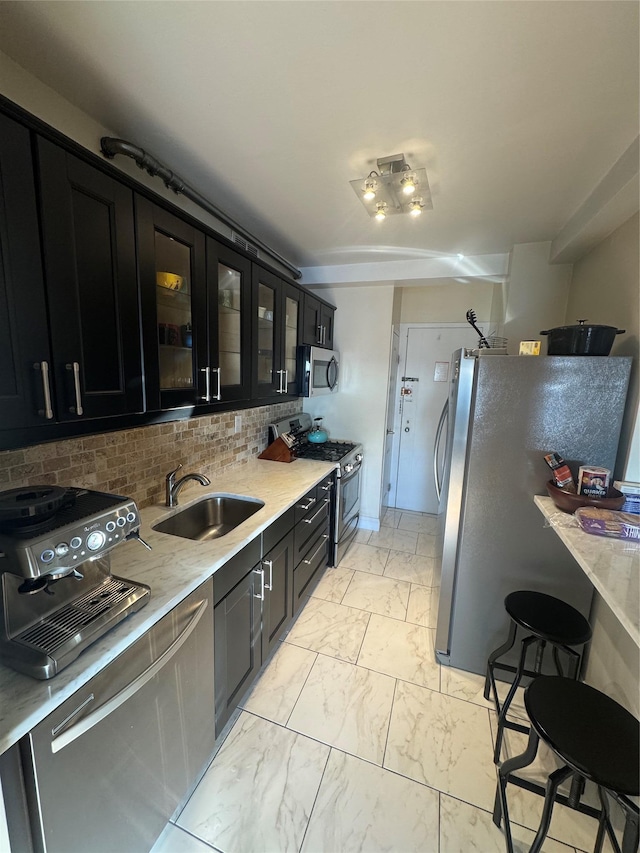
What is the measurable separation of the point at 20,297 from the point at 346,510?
255 cm

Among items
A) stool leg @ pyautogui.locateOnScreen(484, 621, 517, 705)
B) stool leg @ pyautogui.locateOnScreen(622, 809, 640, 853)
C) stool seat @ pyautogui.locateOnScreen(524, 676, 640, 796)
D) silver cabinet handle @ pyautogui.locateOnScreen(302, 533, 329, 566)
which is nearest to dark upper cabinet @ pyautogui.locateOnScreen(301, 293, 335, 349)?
silver cabinet handle @ pyautogui.locateOnScreen(302, 533, 329, 566)

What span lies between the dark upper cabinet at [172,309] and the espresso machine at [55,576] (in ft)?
1.78

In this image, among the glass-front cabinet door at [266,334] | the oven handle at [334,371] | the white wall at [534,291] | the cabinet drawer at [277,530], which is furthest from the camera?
the oven handle at [334,371]

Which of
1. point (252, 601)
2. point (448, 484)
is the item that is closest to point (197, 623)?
→ point (252, 601)

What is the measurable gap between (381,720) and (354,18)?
2.66 meters

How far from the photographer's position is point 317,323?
304 cm

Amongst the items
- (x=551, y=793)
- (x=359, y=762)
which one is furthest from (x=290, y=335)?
(x=551, y=793)

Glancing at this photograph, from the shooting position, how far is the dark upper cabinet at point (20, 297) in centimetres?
87

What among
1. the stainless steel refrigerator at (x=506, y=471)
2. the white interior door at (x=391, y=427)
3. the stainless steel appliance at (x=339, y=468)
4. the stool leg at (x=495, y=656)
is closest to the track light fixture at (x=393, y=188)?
the stainless steel refrigerator at (x=506, y=471)

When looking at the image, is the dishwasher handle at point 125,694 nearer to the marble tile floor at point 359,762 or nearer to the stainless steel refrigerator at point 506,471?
the marble tile floor at point 359,762

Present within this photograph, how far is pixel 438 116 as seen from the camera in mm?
1307

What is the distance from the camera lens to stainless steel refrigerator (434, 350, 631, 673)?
1.58 m

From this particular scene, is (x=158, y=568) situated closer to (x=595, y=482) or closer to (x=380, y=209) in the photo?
(x=595, y=482)

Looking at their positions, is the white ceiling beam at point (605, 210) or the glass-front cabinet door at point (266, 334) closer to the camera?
the white ceiling beam at point (605, 210)
